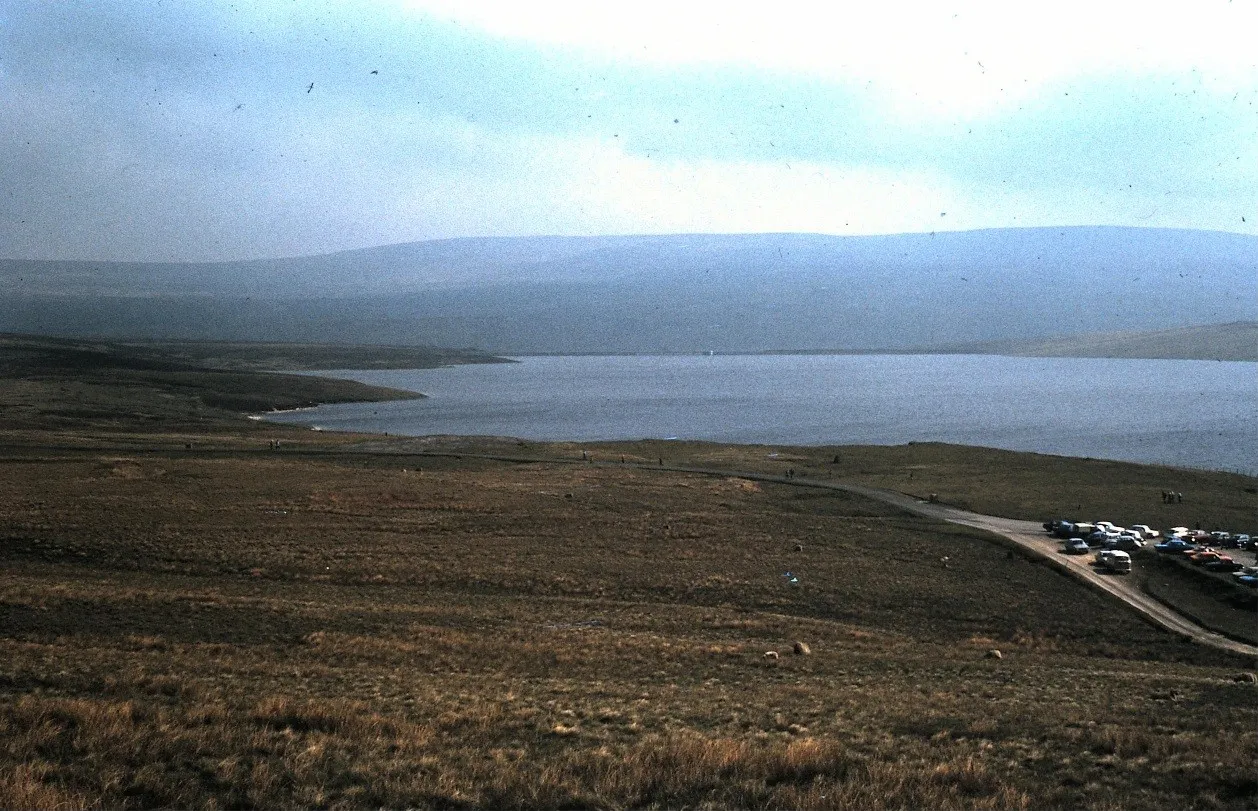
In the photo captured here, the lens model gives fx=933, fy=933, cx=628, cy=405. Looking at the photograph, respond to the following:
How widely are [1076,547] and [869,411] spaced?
68.5m

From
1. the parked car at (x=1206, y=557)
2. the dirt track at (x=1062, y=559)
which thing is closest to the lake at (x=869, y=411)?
the dirt track at (x=1062, y=559)

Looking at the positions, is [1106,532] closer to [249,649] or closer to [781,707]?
[781,707]

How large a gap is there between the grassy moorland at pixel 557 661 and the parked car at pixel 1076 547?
2.21 m

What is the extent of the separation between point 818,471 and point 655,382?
345 feet

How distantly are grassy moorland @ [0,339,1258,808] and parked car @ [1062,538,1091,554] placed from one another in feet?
7.24

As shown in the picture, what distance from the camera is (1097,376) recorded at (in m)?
159

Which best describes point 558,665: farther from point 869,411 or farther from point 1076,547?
point 869,411

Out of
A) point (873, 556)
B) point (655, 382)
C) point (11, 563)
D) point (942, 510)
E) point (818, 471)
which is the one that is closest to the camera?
point (11, 563)

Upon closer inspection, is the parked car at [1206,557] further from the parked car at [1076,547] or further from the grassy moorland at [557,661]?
the grassy moorland at [557,661]

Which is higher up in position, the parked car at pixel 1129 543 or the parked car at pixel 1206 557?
the parked car at pixel 1206 557

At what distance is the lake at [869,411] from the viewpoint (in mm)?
72188

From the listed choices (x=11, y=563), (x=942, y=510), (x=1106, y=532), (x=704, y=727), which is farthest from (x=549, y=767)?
(x=942, y=510)

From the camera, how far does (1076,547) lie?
30078mm

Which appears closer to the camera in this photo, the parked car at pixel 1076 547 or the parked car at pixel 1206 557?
the parked car at pixel 1206 557
